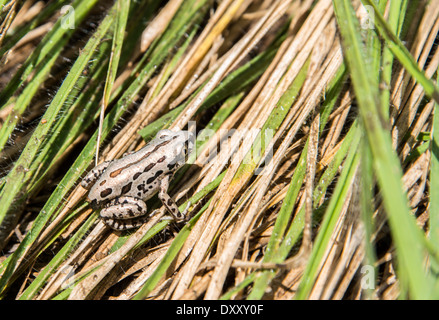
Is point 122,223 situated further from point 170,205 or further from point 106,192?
point 170,205

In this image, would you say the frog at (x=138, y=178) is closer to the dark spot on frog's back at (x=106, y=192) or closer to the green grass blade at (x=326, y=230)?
the dark spot on frog's back at (x=106, y=192)

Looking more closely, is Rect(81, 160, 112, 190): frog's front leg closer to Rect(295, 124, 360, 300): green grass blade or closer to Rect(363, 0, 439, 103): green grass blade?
Rect(295, 124, 360, 300): green grass blade

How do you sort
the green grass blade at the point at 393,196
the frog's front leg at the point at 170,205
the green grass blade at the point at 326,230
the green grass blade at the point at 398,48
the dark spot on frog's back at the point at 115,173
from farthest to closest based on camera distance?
the dark spot on frog's back at the point at 115,173 → the frog's front leg at the point at 170,205 → the green grass blade at the point at 398,48 → the green grass blade at the point at 326,230 → the green grass blade at the point at 393,196

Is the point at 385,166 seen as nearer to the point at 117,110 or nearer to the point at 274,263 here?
the point at 274,263

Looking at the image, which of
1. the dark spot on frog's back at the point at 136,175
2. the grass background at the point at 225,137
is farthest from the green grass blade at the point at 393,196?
the dark spot on frog's back at the point at 136,175

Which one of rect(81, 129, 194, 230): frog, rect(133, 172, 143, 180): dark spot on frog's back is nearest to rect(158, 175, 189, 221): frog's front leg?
rect(81, 129, 194, 230): frog
